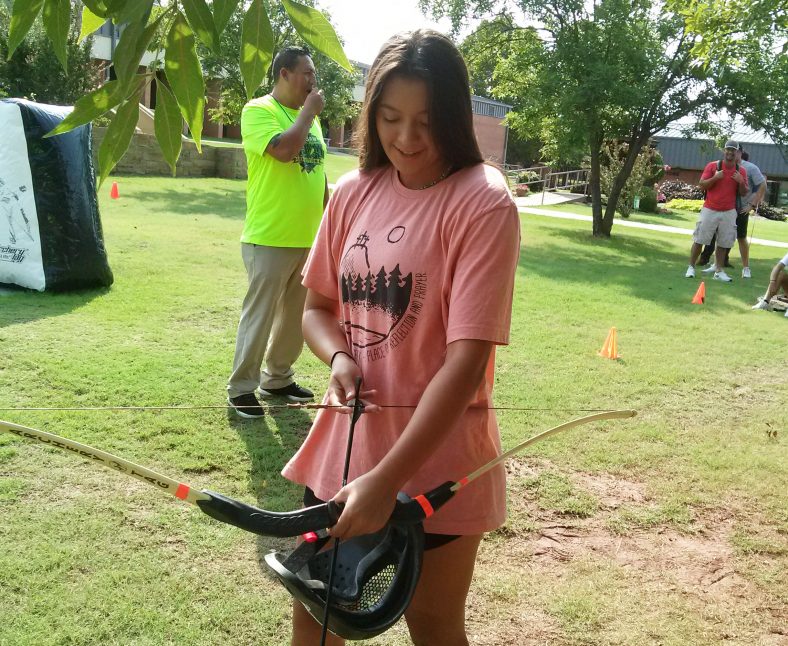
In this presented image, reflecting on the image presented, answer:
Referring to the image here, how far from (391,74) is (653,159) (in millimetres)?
33297

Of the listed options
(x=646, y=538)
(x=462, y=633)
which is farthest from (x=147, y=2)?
(x=646, y=538)

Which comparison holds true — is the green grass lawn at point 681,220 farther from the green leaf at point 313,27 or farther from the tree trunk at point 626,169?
the green leaf at point 313,27

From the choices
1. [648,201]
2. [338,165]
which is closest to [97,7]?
[338,165]

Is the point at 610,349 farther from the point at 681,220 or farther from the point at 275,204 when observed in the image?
the point at 681,220

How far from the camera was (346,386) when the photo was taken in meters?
1.86

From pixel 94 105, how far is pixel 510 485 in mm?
3293

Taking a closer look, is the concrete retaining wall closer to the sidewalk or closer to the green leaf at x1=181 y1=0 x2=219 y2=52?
the sidewalk

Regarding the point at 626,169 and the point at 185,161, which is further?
the point at 185,161

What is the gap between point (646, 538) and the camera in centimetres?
388

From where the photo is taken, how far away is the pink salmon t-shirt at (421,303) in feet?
5.60

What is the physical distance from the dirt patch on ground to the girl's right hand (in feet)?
5.08

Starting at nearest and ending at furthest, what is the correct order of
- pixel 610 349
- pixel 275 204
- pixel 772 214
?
1. pixel 275 204
2. pixel 610 349
3. pixel 772 214

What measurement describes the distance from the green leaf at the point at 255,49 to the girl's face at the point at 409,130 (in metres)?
0.29

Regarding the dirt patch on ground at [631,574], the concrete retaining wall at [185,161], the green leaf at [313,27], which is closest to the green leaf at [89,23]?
the green leaf at [313,27]
